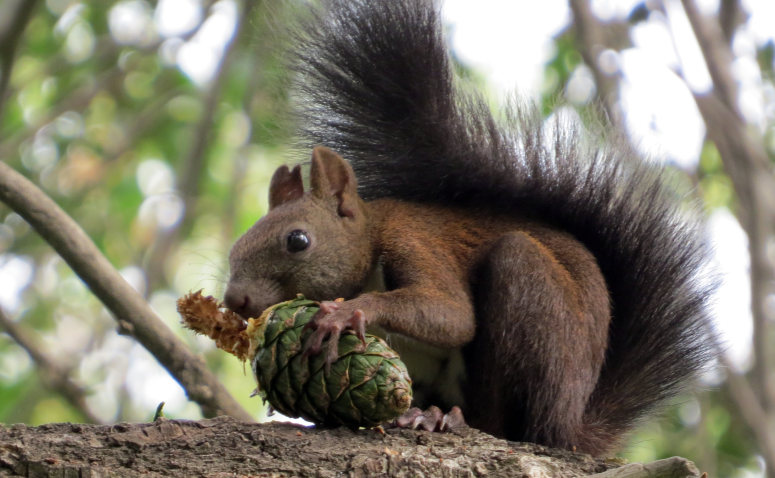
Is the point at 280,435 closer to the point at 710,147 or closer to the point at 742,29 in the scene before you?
the point at 742,29

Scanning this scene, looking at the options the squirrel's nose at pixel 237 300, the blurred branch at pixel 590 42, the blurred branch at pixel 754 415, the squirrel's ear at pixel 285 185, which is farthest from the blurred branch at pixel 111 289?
the blurred branch at pixel 590 42

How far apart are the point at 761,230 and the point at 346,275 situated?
75.2 inches

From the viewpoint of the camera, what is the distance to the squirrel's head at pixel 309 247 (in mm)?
2502

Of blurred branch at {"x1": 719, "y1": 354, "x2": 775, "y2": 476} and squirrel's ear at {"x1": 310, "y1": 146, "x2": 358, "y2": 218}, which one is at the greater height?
squirrel's ear at {"x1": 310, "y1": 146, "x2": 358, "y2": 218}

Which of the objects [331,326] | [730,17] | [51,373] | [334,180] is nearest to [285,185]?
[334,180]

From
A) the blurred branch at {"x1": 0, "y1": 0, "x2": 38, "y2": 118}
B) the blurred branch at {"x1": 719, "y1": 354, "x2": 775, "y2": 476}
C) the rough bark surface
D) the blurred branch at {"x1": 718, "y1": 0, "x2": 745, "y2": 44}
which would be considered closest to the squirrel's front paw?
the rough bark surface

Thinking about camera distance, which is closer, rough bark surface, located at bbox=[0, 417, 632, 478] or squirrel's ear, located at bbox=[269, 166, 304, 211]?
rough bark surface, located at bbox=[0, 417, 632, 478]

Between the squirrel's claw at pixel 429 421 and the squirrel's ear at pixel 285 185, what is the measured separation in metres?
0.82

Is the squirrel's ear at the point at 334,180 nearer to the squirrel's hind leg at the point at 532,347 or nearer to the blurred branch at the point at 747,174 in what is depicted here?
the squirrel's hind leg at the point at 532,347

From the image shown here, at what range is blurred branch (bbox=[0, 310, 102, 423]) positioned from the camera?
304cm

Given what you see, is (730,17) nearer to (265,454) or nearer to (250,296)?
(250,296)

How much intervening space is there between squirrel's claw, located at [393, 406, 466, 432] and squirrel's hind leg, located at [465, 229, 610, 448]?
0.20m

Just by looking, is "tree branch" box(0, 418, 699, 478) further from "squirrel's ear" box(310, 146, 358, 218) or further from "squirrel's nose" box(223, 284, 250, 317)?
"squirrel's ear" box(310, 146, 358, 218)

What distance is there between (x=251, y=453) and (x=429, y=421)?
54cm
